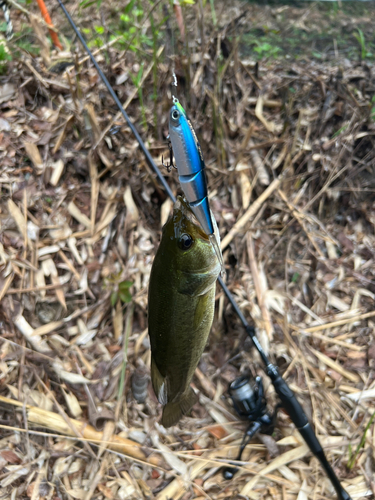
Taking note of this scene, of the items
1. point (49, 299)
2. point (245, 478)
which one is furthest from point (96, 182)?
point (245, 478)

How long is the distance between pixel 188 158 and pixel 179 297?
0.58m

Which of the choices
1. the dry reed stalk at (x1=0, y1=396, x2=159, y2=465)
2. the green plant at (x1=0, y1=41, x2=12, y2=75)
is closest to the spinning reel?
the dry reed stalk at (x1=0, y1=396, x2=159, y2=465)

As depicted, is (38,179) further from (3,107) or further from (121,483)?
(121,483)

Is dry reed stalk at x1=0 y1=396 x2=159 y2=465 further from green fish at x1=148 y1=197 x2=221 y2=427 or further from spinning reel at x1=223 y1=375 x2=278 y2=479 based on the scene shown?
green fish at x1=148 y1=197 x2=221 y2=427

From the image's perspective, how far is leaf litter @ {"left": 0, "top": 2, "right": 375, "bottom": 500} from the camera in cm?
233

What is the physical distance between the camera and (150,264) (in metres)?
2.75

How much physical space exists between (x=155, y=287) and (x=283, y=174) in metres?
2.25

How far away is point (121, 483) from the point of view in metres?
2.29

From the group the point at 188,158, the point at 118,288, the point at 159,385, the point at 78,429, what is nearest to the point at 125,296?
the point at 118,288

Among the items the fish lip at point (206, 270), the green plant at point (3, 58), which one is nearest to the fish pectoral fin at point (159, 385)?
the fish lip at point (206, 270)

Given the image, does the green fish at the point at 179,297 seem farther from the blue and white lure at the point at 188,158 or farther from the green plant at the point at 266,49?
the green plant at the point at 266,49

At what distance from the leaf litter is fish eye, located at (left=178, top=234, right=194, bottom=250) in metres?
1.47

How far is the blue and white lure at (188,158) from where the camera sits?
0.74 meters

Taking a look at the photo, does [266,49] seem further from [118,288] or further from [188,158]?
[188,158]
